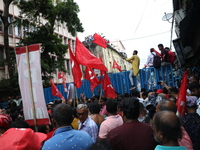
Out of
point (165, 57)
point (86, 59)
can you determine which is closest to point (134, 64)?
point (165, 57)

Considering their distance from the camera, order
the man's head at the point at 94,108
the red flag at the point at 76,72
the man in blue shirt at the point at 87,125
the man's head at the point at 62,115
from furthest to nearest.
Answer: the red flag at the point at 76,72
the man's head at the point at 94,108
the man in blue shirt at the point at 87,125
the man's head at the point at 62,115

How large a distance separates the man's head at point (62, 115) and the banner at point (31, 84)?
1.40 meters

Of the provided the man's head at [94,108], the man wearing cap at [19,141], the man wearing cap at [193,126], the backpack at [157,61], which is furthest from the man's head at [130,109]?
the backpack at [157,61]

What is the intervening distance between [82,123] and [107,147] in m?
2.17

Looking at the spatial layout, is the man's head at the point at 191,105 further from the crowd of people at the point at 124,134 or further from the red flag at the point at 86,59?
the red flag at the point at 86,59

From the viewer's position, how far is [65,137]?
214 cm

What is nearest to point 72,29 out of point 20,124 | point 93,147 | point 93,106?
point 93,106

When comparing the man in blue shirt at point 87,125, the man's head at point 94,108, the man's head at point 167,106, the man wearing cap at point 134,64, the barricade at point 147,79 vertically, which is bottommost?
the man in blue shirt at point 87,125

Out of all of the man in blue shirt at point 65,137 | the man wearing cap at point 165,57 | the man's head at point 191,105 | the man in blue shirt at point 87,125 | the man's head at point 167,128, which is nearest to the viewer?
the man's head at point 167,128

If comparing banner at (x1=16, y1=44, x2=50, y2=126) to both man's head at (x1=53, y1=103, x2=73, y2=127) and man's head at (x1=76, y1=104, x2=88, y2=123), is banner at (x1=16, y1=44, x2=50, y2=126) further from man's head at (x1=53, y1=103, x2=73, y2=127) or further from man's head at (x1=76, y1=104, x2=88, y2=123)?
man's head at (x1=53, y1=103, x2=73, y2=127)

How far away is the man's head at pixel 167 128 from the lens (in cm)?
179

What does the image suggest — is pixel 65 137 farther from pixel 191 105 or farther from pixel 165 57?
pixel 165 57

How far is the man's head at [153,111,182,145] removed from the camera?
1791 millimetres

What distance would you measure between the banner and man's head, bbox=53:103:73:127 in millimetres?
1403
